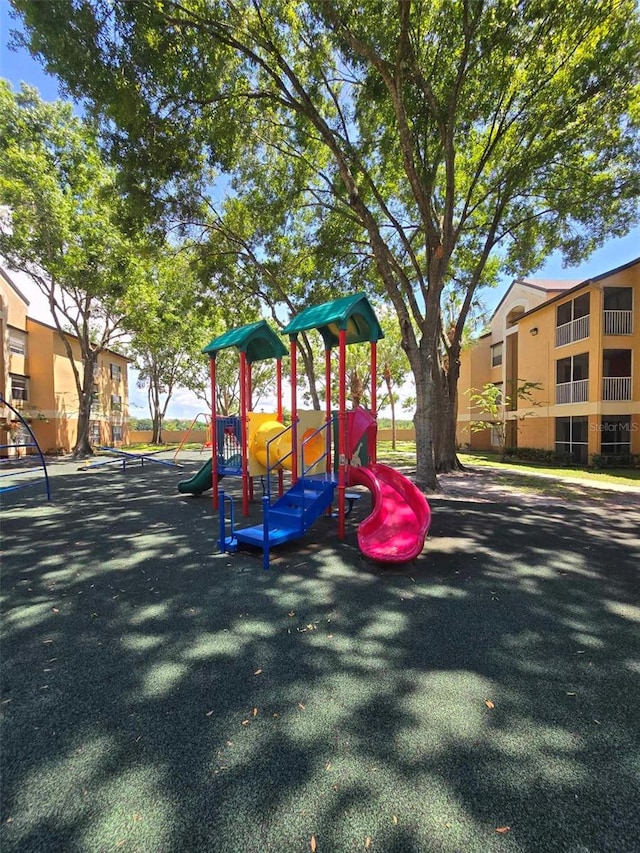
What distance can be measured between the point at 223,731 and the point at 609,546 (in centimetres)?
632

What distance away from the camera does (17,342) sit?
83.3 ft

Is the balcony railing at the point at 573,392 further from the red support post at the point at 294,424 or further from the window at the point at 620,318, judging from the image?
the red support post at the point at 294,424

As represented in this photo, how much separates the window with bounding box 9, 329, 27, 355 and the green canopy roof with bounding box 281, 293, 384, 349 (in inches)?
998

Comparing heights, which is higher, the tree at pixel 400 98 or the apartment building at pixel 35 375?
the tree at pixel 400 98

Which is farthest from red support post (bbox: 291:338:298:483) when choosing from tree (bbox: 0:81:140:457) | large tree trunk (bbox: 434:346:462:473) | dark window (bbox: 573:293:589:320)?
dark window (bbox: 573:293:589:320)

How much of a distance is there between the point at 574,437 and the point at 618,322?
18.4 feet

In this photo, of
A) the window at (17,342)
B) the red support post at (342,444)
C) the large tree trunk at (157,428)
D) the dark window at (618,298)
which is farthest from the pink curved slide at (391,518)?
the large tree trunk at (157,428)

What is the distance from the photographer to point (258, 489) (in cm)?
1221

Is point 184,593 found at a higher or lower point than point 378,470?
lower

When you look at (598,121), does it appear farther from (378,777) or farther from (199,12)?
(378,777)

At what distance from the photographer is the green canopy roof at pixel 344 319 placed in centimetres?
652

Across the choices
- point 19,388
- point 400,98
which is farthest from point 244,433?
point 19,388

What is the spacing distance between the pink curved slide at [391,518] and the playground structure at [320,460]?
0.5 inches

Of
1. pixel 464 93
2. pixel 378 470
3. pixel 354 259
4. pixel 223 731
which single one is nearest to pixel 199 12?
pixel 464 93
